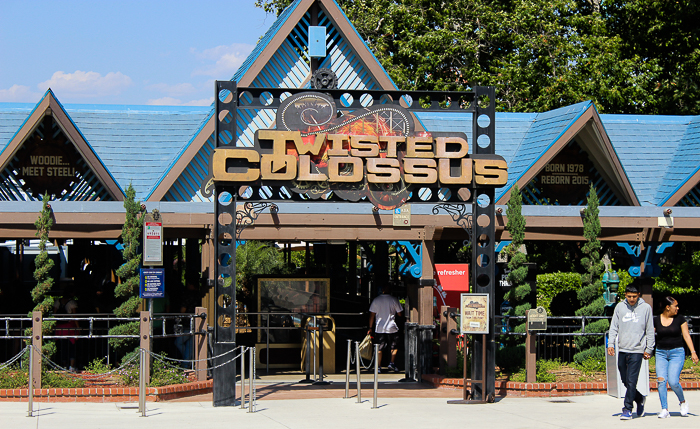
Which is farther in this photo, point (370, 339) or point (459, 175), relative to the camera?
point (370, 339)

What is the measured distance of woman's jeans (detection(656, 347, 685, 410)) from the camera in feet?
33.5

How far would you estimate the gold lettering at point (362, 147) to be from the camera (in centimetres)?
1148

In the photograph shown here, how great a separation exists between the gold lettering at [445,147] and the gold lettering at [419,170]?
0.64 ft

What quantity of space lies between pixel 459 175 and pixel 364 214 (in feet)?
9.06

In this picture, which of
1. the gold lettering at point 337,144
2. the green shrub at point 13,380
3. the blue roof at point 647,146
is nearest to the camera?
the gold lettering at point 337,144

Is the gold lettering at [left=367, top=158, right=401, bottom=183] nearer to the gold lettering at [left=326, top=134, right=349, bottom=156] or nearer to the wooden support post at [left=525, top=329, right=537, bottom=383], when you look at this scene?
the gold lettering at [left=326, top=134, right=349, bottom=156]

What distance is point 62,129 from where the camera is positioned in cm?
1407

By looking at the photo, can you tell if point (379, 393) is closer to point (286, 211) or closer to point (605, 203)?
point (286, 211)

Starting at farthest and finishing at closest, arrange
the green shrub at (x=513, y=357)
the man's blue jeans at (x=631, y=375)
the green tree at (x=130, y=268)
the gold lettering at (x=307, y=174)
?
the green shrub at (x=513, y=357) → the green tree at (x=130, y=268) → the gold lettering at (x=307, y=174) → the man's blue jeans at (x=631, y=375)

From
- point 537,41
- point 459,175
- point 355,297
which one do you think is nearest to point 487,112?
point 459,175

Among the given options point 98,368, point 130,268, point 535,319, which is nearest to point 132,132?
point 130,268

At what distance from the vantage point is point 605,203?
16656mm

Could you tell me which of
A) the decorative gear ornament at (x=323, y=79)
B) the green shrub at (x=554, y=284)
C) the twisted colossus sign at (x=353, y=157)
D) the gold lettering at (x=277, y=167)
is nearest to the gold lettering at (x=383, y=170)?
the twisted colossus sign at (x=353, y=157)

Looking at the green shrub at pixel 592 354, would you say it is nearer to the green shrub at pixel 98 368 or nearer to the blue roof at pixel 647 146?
the blue roof at pixel 647 146
